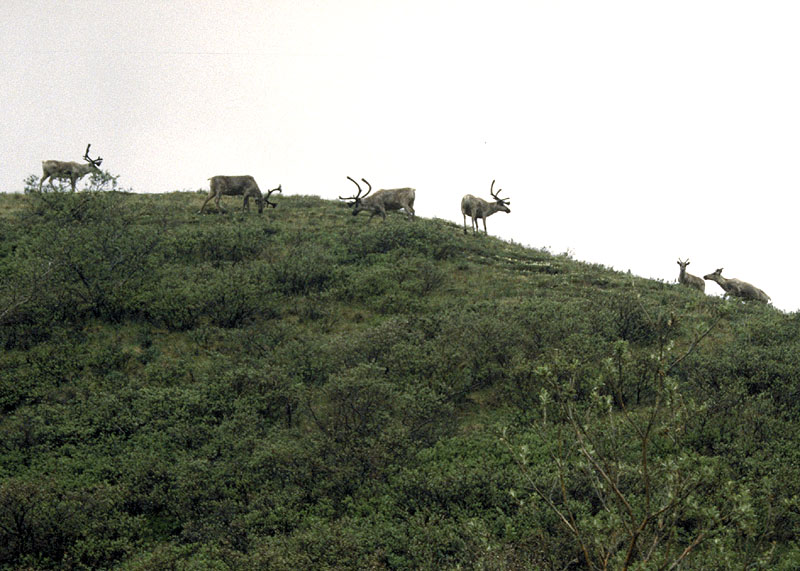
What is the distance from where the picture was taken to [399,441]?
43.7 feet

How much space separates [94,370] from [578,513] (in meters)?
11.7

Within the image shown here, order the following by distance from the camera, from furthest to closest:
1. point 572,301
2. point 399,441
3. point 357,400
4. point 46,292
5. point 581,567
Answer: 1. point 572,301
2. point 46,292
3. point 357,400
4. point 399,441
5. point 581,567

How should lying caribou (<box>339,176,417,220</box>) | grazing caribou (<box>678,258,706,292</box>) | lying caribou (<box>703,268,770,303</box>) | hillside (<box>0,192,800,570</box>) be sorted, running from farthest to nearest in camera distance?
lying caribou (<box>339,176,417,220</box>) < grazing caribou (<box>678,258,706,292</box>) < lying caribou (<box>703,268,770,303</box>) < hillside (<box>0,192,800,570</box>)

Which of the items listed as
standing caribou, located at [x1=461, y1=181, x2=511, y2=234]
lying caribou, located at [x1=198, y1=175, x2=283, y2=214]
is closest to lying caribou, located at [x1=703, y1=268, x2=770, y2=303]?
standing caribou, located at [x1=461, y1=181, x2=511, y2=234]

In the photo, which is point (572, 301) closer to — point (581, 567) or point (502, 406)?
point (502, 406)

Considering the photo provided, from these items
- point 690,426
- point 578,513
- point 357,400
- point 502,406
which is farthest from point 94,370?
point 690,426

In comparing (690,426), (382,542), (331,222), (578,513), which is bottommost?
(382,542)

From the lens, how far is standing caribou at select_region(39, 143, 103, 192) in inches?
1171

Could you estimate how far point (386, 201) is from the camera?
30172 millimetres

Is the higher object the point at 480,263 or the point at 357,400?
the point at 480,263

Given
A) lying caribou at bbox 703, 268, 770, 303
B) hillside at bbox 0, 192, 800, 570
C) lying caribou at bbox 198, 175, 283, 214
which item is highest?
lying caribou at bbox 198, 175, 283, 214

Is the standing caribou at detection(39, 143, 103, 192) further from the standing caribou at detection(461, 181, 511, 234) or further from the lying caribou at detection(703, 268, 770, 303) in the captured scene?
the lying caribou at detection(703, 268, 770, 303)

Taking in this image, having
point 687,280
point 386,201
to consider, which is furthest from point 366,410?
point 687,280

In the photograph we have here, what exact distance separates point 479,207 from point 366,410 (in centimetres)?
1823
